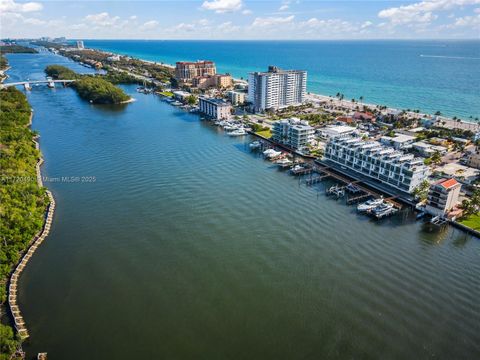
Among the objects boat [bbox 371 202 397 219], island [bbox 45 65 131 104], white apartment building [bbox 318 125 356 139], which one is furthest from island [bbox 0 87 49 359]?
white apartment building [bbox 318 125 356 139]

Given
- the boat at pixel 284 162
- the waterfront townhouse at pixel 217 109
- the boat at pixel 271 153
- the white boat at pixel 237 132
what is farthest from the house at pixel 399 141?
the waterfront townhouse at pixel 217 109

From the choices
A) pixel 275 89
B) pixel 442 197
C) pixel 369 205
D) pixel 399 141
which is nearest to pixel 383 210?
pixel 369 205

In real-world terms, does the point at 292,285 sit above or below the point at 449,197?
below

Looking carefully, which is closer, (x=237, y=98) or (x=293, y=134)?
(x=293, y=134)

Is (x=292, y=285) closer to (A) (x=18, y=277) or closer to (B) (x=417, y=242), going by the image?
(B) (x=417, y=242)

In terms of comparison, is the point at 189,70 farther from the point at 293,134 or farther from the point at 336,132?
the point at 293,134

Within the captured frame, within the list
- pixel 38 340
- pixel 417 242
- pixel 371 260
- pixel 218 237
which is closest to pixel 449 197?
pixel 417 242
